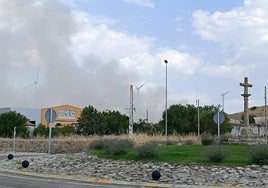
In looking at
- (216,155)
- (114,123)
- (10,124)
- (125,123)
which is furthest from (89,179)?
(125,123)

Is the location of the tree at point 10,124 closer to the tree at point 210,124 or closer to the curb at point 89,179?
the tree at point 210,124

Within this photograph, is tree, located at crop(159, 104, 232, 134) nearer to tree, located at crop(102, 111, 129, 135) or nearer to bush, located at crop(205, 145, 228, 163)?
tree, located at crop(102, 111, 129, 135)

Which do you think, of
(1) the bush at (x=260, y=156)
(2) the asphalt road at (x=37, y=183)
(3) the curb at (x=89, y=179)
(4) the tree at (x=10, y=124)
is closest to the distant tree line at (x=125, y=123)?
(4) the tree at (x=10, y=124)

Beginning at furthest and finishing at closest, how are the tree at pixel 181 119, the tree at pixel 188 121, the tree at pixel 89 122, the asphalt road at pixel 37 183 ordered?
the tree at pixel 181 119 < the tree at pixel 188 121 < the tree at pixel 89 122 < the asphalt road at pixel 37 183

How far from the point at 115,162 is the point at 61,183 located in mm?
4778

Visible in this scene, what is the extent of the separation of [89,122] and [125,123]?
9.61m

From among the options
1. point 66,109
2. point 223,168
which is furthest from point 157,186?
point 66,109

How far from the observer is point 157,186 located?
16031 mm

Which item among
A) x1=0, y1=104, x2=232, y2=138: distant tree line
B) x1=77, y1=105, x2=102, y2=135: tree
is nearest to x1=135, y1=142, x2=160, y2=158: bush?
x1=0, y1=104, x2=232, y2=138: distant tree line

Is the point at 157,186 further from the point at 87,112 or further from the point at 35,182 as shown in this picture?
the point at 87,112

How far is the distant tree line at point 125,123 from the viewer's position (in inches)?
2736

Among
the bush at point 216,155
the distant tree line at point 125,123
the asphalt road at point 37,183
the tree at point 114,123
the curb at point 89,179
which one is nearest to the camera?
the asphalt road at point 37,183

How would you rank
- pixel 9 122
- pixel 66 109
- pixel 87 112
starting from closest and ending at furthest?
pixel 9 122 → pixel 87 112 → pixel 66 109

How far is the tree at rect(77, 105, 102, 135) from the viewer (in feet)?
232
